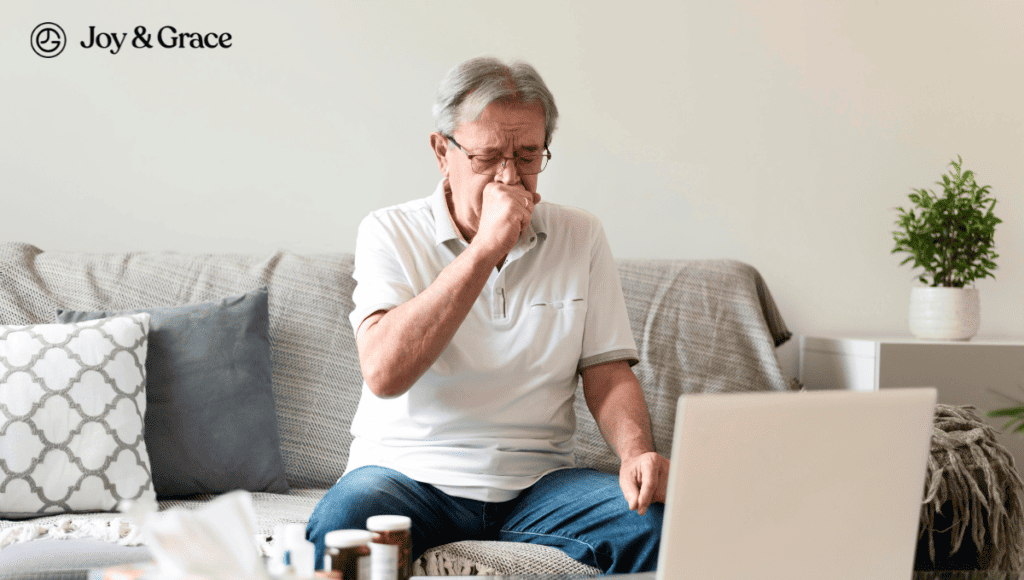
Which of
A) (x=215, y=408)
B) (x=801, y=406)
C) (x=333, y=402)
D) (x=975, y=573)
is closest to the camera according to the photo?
(x=801, y=406)

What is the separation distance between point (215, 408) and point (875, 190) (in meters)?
1.82

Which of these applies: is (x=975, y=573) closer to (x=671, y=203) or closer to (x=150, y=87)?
(x=671, y=203)

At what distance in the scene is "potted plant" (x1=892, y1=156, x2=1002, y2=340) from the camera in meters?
2.04

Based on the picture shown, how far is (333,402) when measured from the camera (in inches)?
69.7

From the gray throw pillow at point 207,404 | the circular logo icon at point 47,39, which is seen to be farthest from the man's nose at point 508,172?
the circular logo icon at point 47,39

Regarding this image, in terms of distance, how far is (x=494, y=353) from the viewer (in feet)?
4.55

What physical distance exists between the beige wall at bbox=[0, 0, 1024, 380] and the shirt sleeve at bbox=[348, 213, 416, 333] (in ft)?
2.24

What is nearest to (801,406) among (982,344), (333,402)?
(333,402)

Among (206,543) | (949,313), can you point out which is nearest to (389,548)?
(206,543)

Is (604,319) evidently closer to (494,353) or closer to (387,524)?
(494,353)

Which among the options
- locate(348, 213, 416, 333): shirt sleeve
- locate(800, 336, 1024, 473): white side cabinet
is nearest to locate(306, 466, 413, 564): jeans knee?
locate(348, 213, 416, 333): shirt sleeve

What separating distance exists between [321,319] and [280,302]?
0.10 meters

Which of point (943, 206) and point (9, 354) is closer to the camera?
point (9, 354)

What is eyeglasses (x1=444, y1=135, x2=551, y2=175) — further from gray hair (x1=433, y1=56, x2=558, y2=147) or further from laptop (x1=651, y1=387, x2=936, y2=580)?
laptop (x1=651, y1=387, x2=936, y2=580)
